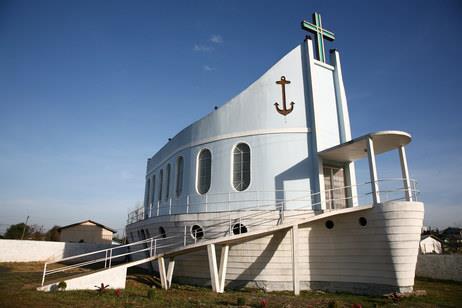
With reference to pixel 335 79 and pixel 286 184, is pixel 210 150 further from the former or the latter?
pixel 335 79

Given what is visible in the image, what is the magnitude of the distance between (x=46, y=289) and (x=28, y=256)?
20.4m

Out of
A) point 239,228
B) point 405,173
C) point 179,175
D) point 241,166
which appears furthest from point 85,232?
point 405,173

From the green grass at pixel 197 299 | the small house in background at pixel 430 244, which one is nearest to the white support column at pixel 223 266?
the green grass at pixel 197 299

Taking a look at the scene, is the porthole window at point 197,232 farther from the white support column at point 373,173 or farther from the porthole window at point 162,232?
the white support column at point 373,173

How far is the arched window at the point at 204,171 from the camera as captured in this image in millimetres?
15250

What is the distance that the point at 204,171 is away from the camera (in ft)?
50.9

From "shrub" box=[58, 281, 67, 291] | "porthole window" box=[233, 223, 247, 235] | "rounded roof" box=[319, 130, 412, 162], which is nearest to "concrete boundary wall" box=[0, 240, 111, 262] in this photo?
"shrub" box=[58, 281, 67, 291]

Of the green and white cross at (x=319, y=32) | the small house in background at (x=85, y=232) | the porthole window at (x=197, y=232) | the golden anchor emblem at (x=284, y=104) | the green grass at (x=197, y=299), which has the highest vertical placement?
the green and white cross at (x=319, y=32)

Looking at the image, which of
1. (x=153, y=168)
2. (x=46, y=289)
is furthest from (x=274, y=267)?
(x=153, y=168)

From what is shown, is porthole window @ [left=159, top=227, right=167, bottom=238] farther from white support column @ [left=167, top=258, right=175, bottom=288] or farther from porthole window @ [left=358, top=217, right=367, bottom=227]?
porthole window @ [left=358, top=217, right=367, bottom=227]

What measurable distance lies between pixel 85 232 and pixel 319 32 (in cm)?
3736

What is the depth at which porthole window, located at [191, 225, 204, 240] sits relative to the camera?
1381 cm

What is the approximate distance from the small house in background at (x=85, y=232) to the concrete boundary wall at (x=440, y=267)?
36.3 m

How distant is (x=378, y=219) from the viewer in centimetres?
1084
